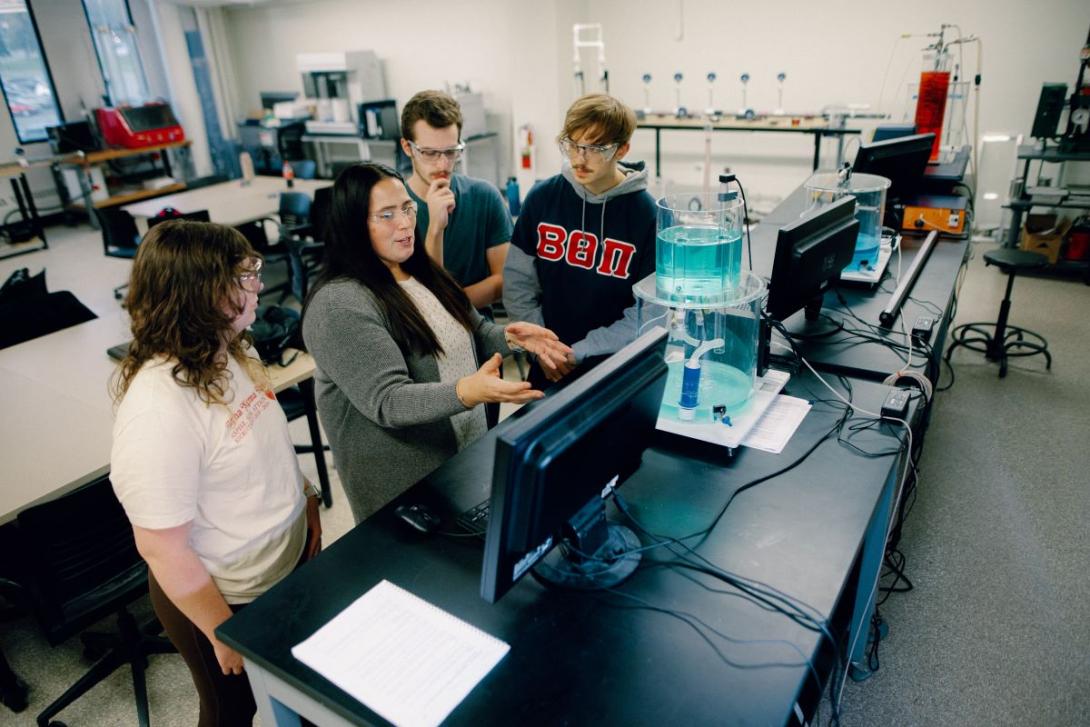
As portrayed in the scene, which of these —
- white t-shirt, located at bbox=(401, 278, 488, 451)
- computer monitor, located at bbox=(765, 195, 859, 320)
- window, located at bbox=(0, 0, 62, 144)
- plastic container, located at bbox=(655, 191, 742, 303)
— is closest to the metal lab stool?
computer monitor, located at bbox=(765, 195, 859, 320)

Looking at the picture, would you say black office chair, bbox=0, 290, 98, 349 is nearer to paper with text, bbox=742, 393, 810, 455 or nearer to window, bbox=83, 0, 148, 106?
paper with text, bbox=742, 393, 810, 455

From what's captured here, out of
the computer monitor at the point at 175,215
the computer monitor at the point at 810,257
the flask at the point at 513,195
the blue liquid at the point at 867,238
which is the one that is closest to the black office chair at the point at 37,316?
the computer monitor at the point at 175,215

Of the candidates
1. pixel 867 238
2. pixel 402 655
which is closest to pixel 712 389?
pixel 402 655

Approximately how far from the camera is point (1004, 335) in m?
3.98

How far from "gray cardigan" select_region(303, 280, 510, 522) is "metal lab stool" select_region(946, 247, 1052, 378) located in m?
3.36

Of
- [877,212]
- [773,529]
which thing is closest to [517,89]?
[877,212]

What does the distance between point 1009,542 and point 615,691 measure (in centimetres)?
221

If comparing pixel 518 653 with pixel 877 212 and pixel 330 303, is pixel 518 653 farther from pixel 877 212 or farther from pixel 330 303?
pixel 877 212

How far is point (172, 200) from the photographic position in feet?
18.0

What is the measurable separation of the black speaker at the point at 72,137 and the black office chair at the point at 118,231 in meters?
2.58

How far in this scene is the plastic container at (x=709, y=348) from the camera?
1.67 m

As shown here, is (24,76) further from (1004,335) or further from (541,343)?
(1004,335)

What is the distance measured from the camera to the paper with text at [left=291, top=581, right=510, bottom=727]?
1041mm

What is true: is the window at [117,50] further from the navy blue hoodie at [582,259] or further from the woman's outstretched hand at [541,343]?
the woman's outstretched hand at [541,343]
